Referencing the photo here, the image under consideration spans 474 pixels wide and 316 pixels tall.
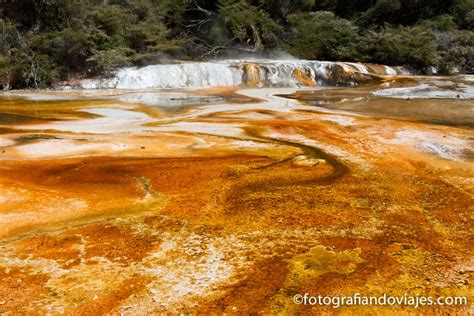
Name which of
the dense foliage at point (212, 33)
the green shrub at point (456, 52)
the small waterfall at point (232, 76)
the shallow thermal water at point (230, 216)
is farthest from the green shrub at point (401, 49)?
the shallow thermal water at point (230, 216)

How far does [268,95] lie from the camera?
497 inches

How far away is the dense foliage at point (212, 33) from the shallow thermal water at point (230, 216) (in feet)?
31.3

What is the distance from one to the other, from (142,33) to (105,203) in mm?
15434

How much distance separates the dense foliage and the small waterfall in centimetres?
93

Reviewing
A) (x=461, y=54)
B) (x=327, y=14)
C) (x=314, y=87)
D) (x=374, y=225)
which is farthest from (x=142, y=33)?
(x=374, y=225)

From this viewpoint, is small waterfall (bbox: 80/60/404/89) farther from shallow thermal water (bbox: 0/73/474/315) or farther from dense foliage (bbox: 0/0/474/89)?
shallow thermal water (bbox: 0/73/474/315)

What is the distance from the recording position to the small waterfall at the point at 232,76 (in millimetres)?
15508

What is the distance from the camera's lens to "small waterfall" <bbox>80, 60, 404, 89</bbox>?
15.5 m

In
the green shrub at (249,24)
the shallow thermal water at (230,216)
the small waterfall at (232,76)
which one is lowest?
the shallow thermal water at (230,216)

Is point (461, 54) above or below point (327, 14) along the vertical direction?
below

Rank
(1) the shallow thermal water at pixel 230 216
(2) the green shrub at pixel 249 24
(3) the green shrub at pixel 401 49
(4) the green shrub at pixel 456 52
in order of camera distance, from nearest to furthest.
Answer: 1. (1) the shallow thermal water at pixel 230 216
2. (3) the green shrub at pixel 401 49
3. (4) the green shrub at pixel 456 52
4. (2) the green shrub at pixel 249 24

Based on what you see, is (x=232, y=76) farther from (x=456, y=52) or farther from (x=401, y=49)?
(x=456, y=52)

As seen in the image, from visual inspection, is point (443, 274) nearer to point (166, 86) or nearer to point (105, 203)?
point (105, 203)

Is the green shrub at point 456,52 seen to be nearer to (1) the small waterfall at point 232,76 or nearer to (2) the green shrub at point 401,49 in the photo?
(2) the green shrub at point 401,49
